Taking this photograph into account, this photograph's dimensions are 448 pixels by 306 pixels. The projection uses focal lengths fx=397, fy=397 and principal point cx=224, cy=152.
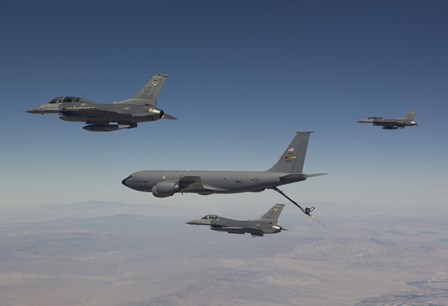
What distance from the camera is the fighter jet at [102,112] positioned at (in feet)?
220

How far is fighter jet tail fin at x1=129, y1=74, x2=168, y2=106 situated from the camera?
241 feet

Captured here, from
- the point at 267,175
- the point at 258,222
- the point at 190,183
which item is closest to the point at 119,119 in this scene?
the point at 190,183

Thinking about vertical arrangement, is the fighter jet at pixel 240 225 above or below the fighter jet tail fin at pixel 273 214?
below

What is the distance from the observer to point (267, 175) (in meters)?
70.2

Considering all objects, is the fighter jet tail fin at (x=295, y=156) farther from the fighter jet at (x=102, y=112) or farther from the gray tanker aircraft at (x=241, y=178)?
the fighter jet at (x=102, y=112)

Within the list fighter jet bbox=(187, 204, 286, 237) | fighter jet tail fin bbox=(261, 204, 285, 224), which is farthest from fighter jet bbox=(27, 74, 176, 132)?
fighter jet tail fin bbox=(261, 204, 285, 224)

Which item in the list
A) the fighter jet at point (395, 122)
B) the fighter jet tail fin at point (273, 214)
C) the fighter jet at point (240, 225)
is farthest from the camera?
the fighter jet at point (395, 122)

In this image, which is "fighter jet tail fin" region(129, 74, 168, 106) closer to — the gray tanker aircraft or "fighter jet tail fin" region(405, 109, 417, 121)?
the gray tanker aircraft

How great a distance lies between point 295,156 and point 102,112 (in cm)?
3382

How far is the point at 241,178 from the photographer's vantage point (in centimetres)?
7256

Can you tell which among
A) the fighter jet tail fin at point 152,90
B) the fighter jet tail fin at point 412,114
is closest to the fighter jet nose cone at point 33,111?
the fighter jet tail fin at point 152,90

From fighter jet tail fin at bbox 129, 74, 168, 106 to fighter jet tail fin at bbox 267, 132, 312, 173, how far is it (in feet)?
83.9

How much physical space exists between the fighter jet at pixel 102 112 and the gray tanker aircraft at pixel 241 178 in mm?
12042

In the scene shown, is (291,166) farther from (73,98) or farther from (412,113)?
(412,113)
